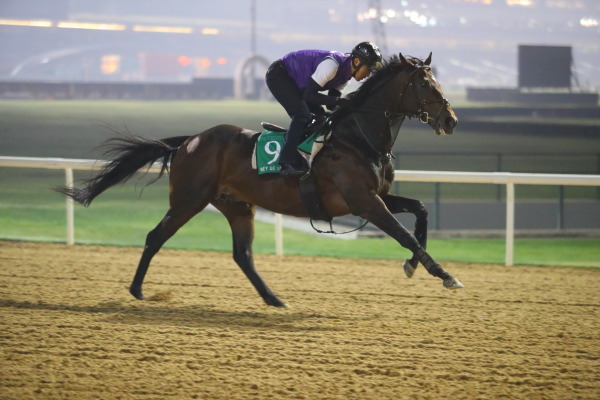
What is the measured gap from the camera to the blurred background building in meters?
50.5

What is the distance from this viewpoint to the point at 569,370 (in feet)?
15.5

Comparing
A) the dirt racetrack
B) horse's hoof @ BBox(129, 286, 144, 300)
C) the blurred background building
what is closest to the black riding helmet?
the dirt racetrack

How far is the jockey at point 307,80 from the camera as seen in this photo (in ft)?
20.1

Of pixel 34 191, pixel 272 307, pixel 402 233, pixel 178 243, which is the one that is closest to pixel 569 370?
A: pixel 402 233

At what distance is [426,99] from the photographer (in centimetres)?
607

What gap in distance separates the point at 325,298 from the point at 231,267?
6.10 feet

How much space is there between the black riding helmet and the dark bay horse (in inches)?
6.6

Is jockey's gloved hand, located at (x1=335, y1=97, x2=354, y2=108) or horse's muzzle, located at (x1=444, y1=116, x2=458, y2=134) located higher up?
jockey's gloved hand, located at (x1=335, y1=97, x2=354, y2=108)

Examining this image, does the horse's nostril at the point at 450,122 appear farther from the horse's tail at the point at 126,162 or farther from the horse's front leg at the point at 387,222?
the horse's tail at the point at 126,162

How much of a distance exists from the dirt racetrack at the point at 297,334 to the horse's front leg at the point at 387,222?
1.41 ft

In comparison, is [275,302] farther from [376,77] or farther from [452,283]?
[376,77]

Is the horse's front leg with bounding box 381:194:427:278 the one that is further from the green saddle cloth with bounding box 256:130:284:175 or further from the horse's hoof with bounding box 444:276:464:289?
the green saddle cloth with bounding box 256:130:284:175

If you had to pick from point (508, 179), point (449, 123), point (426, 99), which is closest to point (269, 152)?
point (426, 99)

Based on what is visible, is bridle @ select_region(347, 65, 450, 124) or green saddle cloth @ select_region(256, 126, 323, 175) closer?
bridle @ select_region(347, 65, 450, 124)
